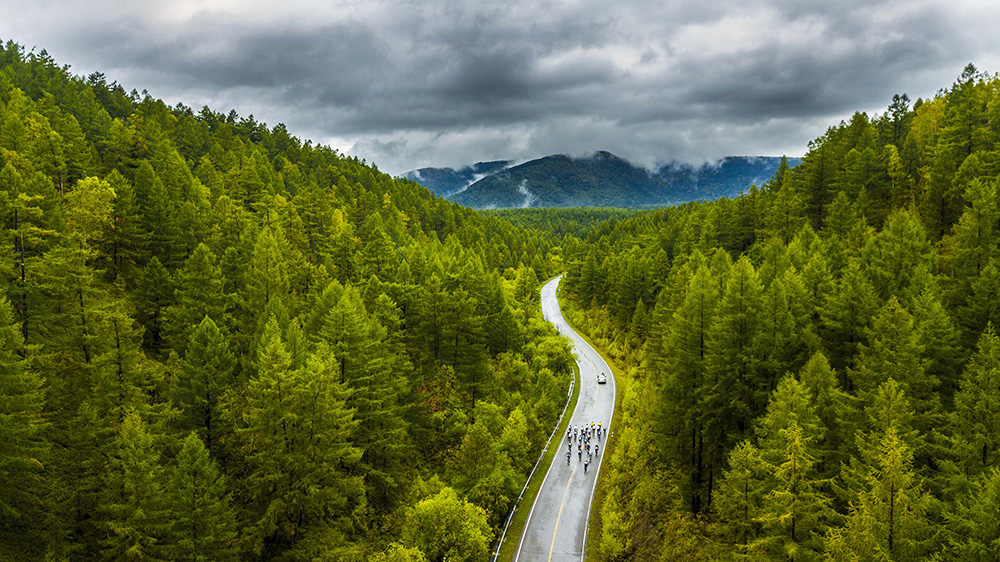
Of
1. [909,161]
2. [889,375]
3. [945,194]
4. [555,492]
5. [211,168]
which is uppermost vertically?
[211,168]

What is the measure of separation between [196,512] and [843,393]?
2893cm

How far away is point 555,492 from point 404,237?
162 feet

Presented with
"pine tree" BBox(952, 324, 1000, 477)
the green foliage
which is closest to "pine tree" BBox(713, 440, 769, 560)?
"pine tree" BBox(952, 324, 1000, 477)

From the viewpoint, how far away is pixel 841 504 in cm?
2069

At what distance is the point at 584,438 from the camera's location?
47344 millimetres

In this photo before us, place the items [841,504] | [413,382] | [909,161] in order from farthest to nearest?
[909,161] < [413,382] < [841,504]

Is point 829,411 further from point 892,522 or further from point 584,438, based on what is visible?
point 584,438

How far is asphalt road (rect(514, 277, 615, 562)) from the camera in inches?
1302

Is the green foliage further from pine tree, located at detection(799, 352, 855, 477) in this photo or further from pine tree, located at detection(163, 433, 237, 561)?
pine tree, located at detection(799, 352, 855, 477)

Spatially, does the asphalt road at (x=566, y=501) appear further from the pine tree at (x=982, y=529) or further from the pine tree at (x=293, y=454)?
the pine tree at (x=982, y=529)

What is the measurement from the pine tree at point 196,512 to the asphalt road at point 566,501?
17.0m

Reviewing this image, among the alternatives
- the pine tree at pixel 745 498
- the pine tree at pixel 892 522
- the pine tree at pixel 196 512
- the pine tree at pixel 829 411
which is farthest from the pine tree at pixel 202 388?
the pine tree at pixel 829 411

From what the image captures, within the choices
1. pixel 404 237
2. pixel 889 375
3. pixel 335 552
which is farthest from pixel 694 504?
pixel 404 237

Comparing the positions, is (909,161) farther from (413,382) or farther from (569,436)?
(413,382)
